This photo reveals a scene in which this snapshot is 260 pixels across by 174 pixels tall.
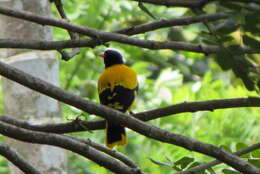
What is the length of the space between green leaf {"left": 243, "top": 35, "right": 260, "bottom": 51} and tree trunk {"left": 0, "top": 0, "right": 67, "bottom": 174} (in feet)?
7.48

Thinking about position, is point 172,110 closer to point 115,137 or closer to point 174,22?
point 174,22

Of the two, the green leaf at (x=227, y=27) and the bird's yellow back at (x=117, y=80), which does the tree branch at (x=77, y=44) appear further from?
the bird's yellow back at (x=117, y=80)

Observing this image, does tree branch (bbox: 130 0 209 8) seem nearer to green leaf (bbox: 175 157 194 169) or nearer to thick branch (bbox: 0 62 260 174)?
thick branch (bbox: 0 62 260 174)

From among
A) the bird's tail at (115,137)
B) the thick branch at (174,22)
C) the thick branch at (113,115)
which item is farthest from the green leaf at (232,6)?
the bird's tail at (115,137)

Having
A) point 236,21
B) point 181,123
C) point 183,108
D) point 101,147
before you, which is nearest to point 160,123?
point 181,123

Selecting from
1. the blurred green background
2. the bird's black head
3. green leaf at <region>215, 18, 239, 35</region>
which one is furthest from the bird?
green leaf at <region>215, 18, 239, 35</region>

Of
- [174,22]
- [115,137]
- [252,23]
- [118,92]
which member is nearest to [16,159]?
[174,22]

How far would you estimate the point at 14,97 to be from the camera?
418 centimetres

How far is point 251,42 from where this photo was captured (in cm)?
196

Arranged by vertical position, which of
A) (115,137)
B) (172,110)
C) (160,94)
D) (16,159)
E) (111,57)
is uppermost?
(172,110)

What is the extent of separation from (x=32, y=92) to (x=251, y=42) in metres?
2.42

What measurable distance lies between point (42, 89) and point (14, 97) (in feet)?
5.75

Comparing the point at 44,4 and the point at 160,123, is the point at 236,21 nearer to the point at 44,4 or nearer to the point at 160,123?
the point at 44,4

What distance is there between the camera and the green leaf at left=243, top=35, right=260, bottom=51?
76.8 inches
